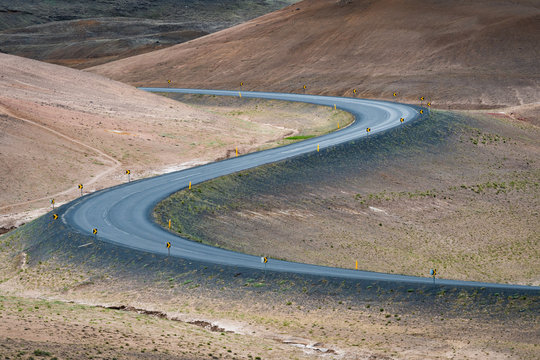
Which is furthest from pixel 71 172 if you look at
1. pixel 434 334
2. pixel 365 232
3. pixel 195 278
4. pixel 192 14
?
pixel 192 14

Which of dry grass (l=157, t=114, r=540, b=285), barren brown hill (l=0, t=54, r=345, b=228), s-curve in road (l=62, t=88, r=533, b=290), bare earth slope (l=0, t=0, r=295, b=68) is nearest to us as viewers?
s-curve in road (l=62, t=88, r=533, b=290)

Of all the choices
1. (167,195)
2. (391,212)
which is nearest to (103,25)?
(167,195)

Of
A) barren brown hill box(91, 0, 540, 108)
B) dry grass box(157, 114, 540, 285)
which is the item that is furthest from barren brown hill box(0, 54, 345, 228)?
barren brown hill box(91, 0, 540, 108)

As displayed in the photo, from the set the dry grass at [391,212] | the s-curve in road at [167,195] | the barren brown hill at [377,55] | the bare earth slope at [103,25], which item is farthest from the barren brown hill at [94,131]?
the bare earth slope at [103,25]

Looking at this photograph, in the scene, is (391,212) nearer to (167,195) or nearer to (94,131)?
(167,195)

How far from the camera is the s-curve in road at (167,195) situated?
1216 inches

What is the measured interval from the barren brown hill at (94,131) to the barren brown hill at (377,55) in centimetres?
1506

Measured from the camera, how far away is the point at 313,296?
28.0 meters

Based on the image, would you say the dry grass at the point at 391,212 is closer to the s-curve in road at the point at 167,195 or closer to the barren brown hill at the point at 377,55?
the s-curve in road at the point at 167,195

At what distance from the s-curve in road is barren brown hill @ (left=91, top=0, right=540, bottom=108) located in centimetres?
2377

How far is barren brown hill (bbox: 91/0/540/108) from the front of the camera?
89062 mm

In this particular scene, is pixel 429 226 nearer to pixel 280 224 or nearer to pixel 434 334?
pixel 280 224

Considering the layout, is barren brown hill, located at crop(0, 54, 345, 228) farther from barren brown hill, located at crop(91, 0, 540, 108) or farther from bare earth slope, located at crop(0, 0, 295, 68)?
bare earth slope, located at crop(0, 0, 295, 68)

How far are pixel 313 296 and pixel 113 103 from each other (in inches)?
2032
